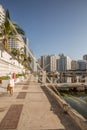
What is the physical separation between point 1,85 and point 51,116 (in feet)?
42.2

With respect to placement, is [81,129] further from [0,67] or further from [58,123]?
[0,67]

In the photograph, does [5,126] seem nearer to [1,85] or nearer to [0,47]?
[1,85]

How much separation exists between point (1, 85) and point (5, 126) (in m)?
14.3

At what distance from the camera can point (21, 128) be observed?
27.6 feet

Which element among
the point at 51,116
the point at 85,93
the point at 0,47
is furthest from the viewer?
the point at 85,93

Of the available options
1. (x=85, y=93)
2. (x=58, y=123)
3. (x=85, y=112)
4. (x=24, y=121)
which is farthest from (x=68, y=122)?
(x=85, y=93)

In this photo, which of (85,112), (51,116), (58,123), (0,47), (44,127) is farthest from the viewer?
(0,47)

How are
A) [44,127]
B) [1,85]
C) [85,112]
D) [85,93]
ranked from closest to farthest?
[44,127] < [85,112] < [1,85] < [85,93]

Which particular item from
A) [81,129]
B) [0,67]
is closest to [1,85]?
[0,67]

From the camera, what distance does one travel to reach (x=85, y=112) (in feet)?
65.3

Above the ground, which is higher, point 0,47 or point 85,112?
point 0,47

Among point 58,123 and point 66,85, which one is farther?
point 66,85

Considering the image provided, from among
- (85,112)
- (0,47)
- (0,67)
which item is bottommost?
(85,112)

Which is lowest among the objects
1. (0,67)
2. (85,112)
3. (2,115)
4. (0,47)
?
(85,112)
